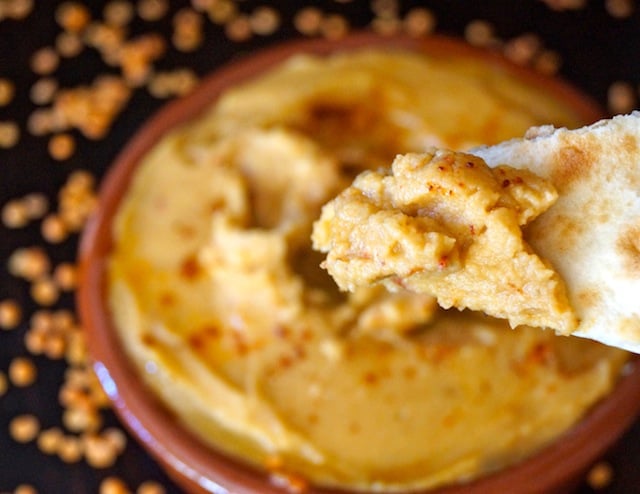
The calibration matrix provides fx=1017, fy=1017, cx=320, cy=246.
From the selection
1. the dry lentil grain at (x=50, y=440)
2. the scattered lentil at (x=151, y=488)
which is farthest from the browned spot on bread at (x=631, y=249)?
the dry lentil grain at (x=50, y=440)

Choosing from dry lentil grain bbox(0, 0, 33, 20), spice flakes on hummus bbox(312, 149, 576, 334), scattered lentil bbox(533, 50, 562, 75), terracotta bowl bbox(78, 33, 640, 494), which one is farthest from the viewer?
dry lentil grain bbox(0, 0, 33, 20)

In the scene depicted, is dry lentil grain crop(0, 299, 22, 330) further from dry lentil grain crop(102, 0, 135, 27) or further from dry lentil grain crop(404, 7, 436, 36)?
dry lentil grain crop(404, 7, 436, 36)

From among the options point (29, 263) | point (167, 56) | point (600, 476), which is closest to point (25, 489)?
point (29, 263)

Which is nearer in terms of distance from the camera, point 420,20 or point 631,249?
point 631,249

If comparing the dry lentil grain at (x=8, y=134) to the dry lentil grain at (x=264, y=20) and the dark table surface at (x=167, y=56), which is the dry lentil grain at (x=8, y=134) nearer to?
the dark table surface at (x=167, y=56)

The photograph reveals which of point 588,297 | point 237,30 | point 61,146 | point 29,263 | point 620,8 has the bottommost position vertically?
point 29,263

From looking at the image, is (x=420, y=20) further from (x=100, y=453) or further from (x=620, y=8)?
(x=100, y=453)

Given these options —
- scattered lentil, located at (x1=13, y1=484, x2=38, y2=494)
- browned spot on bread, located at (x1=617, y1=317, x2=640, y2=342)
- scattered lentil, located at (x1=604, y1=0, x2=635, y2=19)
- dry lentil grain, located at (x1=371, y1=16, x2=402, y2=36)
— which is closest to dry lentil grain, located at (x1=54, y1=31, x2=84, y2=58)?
dry lentil grain, located at (x1=371, y1=16, x2=402, y2=36)
